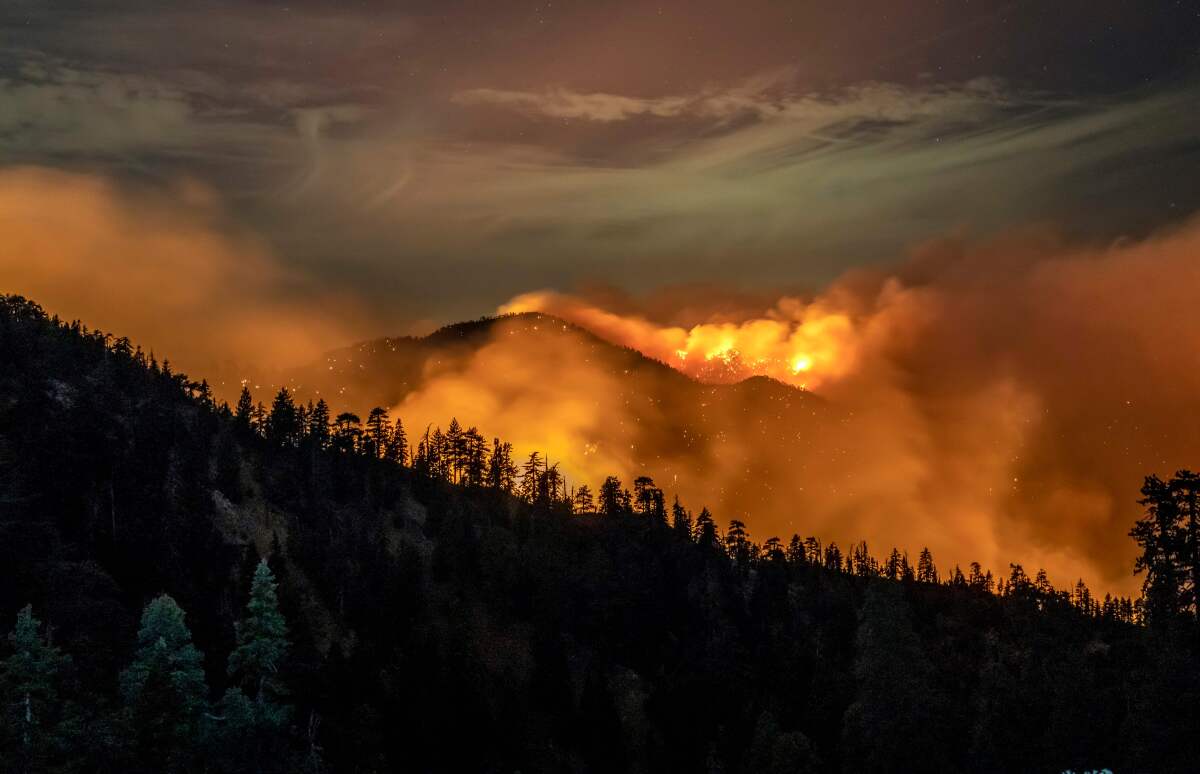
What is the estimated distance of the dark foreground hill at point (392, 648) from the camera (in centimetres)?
5191

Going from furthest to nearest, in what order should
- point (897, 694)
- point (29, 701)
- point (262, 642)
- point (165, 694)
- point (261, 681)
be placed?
point (261, 681)
point (262, 642)
point (897, 694)
point (165, 694)
point (29, 701)

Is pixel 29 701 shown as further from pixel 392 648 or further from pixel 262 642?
pixel 392 648

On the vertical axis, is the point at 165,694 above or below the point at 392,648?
below

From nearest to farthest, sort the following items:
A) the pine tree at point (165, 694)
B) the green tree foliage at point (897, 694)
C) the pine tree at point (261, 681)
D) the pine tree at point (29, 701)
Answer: the pine tree at point (29, 701) < the pine tree at point (165, 694) < the pine tree at point (261, 681) < the green tree foliage at point (897, 694)

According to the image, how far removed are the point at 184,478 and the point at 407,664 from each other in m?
79.6

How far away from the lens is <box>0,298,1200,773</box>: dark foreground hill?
51.9m

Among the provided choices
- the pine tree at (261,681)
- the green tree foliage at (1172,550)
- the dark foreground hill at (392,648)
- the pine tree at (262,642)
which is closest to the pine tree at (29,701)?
the dark foreground hill at (392,648)

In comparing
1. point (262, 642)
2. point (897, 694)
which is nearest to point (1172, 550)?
point (897, 694)

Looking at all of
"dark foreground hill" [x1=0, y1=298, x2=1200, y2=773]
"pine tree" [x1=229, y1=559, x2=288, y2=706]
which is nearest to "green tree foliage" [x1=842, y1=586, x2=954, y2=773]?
"dark foreground hill" [x1=0, y1=298, x2=1200, y2=773]

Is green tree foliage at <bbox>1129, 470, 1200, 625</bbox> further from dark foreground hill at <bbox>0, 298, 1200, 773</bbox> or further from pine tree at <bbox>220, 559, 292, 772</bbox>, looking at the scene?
pine tree at <bbox>220, 559, 292, 772</bbox>

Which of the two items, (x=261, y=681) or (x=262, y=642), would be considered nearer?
(x=262, y=642)

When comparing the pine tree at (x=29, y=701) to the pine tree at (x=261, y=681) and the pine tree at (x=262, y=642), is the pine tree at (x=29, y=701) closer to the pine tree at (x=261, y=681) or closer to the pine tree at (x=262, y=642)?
the pine tree at (x=261, y=681)

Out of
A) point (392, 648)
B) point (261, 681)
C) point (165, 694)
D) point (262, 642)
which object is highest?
point (392, 648)

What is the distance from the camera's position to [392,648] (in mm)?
119188
